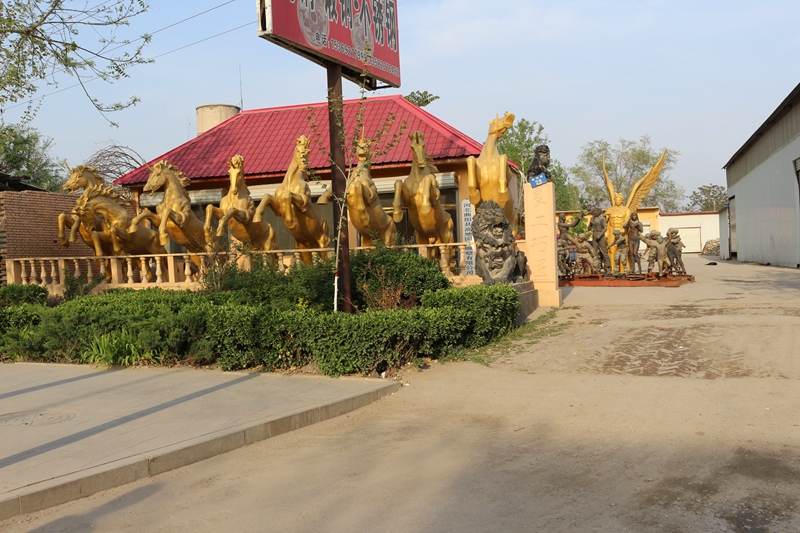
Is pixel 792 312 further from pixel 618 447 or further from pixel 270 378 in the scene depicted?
pixel 270 378

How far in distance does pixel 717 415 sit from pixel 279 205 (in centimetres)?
1119

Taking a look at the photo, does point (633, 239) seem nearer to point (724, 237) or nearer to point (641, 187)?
point (641, 187)

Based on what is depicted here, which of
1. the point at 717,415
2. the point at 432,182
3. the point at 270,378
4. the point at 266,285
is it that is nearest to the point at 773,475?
the point at 717,415

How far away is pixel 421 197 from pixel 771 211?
2313 cm

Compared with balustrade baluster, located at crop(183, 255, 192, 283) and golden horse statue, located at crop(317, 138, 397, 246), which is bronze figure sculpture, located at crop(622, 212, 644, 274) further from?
balustrade baluster, located at crop(183, 255, 192, 283)

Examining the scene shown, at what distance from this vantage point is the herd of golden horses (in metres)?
15.1

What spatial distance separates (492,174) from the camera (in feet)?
49.3

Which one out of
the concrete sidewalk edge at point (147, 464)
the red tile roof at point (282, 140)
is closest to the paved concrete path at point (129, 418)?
the concrete sidewalk edge at point (147, 464)

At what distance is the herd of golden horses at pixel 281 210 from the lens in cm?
1510

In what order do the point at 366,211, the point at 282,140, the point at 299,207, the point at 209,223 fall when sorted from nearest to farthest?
1. the point at 209,223
2. the point at 366,211
3. the point at 299,207
4. the point at 282,140

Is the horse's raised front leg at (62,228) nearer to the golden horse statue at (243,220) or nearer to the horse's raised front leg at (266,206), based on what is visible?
the golden horse statue at (243,220)

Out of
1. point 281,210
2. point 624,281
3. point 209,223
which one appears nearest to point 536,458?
point 209,223

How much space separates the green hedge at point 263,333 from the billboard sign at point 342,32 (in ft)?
13.8

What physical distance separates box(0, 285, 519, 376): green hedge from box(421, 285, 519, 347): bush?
17 mm
